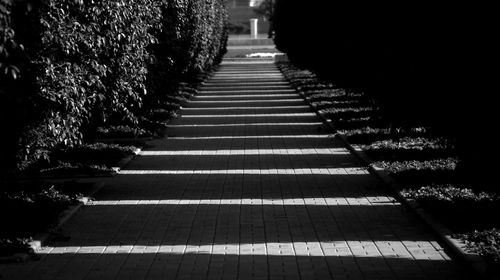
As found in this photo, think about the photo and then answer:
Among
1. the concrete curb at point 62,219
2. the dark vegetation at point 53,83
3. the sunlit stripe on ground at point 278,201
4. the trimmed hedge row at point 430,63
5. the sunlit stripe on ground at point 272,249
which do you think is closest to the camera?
the trimmed hedge row at point 430,63

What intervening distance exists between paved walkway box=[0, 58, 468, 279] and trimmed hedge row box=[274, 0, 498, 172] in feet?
3.91

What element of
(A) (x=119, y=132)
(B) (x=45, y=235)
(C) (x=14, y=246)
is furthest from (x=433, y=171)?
(A) (x=119, y=132)

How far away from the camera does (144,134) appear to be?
1928 cm

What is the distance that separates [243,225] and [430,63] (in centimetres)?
264

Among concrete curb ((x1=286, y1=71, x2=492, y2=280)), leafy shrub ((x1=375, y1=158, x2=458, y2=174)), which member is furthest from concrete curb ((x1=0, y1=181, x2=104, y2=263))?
leafy shrub ((x1=375, y1=158, x2=458, y2=174))

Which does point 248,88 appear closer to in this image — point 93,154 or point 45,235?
point 93,154

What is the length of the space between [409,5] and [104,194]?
183 inches

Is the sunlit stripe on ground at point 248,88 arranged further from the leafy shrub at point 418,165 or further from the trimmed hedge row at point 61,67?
the trimmed hedge row at point 61,67

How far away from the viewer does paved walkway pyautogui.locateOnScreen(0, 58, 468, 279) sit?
25.8ft

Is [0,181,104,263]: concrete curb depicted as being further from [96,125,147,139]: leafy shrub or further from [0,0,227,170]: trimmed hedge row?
[96,125,147,139]: leafy shrub

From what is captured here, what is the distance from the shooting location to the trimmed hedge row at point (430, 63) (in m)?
7.57

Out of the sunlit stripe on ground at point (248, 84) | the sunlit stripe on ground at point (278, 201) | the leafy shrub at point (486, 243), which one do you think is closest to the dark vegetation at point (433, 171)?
the leafy shrub at point (486, 243)

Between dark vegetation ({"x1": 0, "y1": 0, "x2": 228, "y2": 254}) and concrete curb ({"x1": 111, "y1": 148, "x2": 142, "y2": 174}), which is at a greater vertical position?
dark vegetation ({"x1": 0, "y1": 0, "x2": 228, "y2": 254})

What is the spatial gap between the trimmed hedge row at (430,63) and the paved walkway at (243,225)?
119 centimetres
